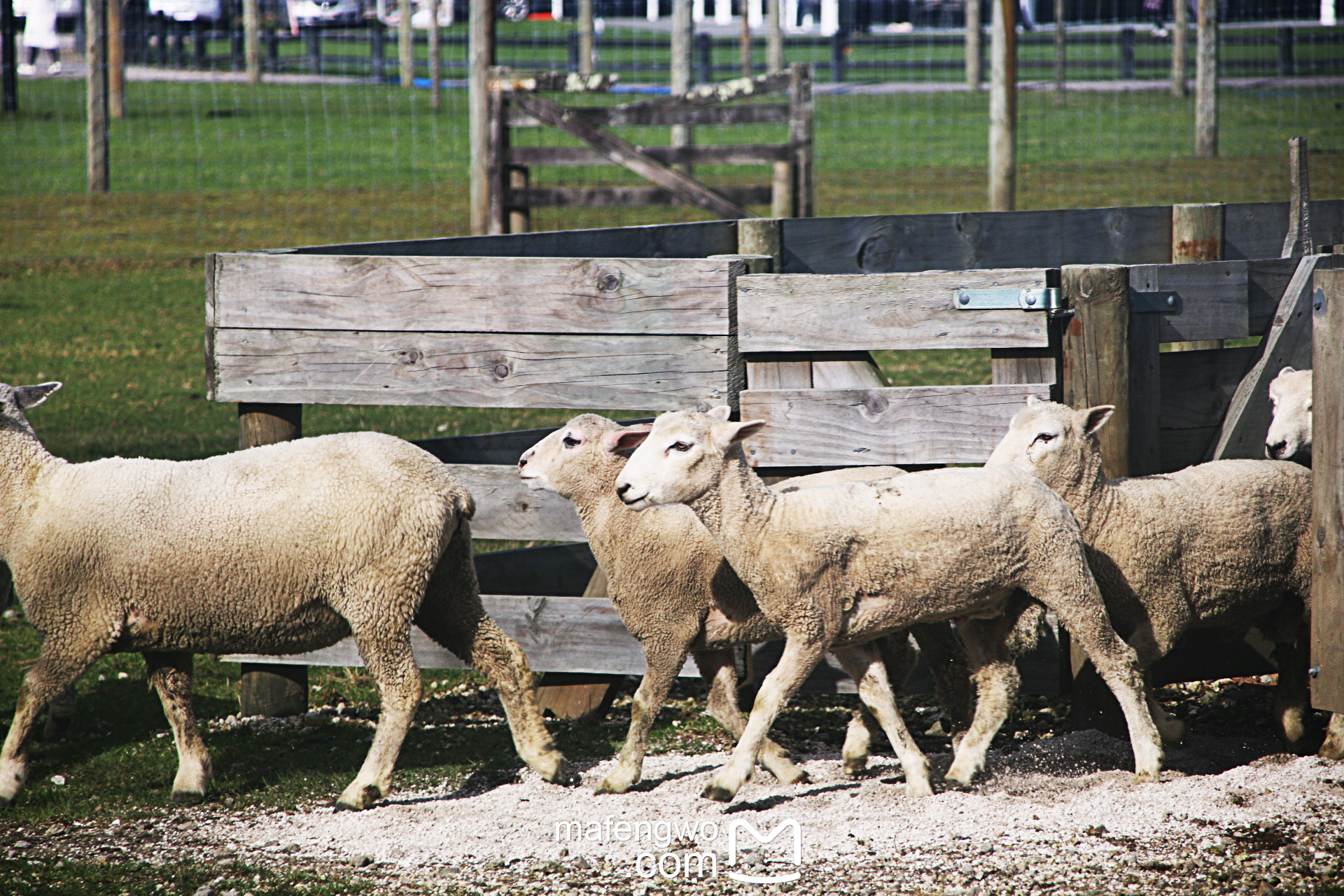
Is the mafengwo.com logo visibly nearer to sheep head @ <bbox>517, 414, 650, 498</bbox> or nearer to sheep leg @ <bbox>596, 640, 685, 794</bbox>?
sheep leg @ <bbox>596, 640, 685, 794</bbox>

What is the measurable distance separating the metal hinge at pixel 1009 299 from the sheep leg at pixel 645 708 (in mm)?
1653

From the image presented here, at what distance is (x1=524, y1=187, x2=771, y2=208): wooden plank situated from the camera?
1232 cm

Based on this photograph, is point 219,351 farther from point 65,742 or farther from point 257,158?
point 257,158

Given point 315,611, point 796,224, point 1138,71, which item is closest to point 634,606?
point 315,611

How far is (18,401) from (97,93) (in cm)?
1318

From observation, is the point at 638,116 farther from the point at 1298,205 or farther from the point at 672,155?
the point at 1298,205

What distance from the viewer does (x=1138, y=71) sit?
31578mm

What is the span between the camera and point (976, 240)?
7.41m

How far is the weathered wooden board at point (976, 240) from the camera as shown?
7.26 m

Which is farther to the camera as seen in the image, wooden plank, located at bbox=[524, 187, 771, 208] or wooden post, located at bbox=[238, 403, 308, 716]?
wooden plank, located at bbox=[524, 187, 771, 208]

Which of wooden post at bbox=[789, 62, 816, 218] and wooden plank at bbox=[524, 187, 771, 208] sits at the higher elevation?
wooden post at bbox=[789, 62, 816, 218]

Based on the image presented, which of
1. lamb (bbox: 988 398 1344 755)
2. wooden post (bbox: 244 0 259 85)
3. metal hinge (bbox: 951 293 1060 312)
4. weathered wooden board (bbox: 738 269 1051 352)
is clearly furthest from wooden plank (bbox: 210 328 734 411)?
wooden post (bbox: 244 0 259 85)

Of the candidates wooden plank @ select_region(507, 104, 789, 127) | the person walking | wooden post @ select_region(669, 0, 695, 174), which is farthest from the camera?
the person walking

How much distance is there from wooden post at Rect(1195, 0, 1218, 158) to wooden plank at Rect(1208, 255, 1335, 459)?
12432 millimetres
